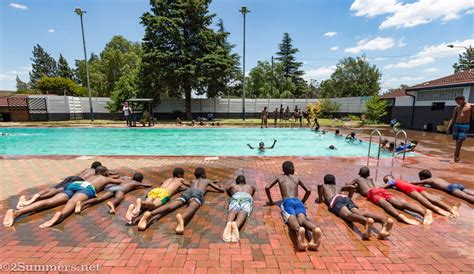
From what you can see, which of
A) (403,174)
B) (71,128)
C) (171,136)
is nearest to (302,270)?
(403,174)

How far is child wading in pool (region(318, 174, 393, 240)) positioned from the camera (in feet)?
10.9

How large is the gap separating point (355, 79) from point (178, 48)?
31.0 metres

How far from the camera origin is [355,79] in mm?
41656

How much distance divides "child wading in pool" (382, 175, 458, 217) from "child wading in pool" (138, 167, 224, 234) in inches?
147

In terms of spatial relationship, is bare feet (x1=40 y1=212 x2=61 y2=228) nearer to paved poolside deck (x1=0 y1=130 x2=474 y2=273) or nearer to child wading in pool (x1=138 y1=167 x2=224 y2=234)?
paved poolside deck (x1=0 y1=130 x2=474 y2=273)

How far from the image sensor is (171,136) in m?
17.6

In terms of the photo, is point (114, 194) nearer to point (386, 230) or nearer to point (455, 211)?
point (386, 230)

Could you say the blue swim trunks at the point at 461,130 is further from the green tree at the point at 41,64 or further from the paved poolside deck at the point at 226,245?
the green tree at the point at 41,64

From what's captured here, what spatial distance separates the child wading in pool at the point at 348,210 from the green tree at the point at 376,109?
21245 millimetres

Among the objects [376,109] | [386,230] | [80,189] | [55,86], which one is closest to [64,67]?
[55,86]

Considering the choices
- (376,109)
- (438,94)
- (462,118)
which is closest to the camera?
(462,118)

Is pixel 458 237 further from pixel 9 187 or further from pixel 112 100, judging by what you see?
pixel 112 100

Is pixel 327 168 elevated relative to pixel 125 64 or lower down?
lower down

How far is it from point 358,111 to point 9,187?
29902 millimetres
